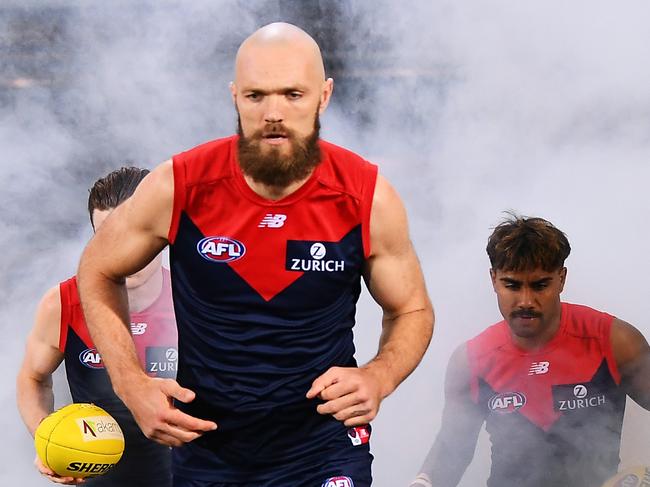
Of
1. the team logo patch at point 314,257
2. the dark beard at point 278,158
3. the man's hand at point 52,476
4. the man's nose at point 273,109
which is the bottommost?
the man's hand at point 52,476

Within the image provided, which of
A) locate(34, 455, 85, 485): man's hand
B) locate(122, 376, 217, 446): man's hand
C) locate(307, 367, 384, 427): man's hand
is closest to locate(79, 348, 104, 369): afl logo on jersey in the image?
locate(34, 455, 85, 485): man's hand

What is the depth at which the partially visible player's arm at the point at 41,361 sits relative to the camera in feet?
13.6

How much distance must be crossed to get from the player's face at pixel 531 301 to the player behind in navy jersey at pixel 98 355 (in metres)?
1.28

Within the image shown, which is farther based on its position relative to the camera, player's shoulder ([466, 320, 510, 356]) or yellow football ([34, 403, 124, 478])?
player's shoulder ([466, 320, 510, 356])

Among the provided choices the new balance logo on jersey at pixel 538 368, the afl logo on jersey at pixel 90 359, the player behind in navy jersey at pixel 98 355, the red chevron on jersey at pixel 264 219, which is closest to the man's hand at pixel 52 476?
the player behind in navy jersey at pixel 98 355

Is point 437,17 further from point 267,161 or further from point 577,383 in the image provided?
point 267,161

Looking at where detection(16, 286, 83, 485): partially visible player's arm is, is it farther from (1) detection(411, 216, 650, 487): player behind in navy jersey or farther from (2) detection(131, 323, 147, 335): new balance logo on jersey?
(1) detection(411, 216, 650, 487): player behind in navy jersey

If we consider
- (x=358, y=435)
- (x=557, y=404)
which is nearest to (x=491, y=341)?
(x=557, y=404)

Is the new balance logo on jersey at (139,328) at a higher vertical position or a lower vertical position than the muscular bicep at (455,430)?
higher

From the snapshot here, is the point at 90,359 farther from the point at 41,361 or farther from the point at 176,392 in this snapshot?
the point at 176,392

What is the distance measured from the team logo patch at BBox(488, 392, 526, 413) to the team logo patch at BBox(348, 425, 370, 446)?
143 centimetres

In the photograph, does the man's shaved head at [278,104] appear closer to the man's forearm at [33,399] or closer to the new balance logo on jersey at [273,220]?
the new balance logo on jersey at [273,220]

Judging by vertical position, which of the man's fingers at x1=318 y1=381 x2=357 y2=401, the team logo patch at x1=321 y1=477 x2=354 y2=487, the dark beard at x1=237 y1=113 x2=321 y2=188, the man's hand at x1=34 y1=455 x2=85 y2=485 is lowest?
the team logo patch at x1=321 y1=477 x2=354 y2=487

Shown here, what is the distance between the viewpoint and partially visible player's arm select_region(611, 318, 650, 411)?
4.34 m
